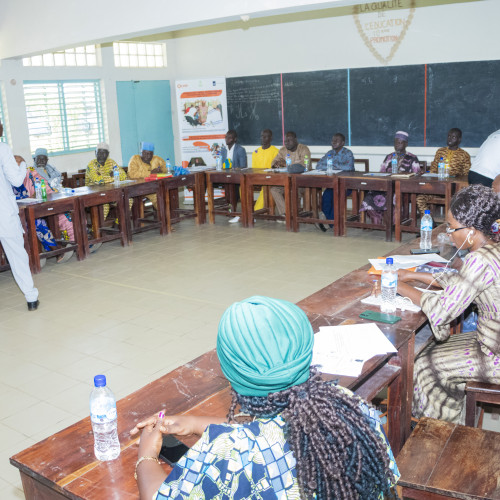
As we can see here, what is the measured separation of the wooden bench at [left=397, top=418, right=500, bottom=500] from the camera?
1848 millimetres

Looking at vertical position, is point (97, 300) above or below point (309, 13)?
below

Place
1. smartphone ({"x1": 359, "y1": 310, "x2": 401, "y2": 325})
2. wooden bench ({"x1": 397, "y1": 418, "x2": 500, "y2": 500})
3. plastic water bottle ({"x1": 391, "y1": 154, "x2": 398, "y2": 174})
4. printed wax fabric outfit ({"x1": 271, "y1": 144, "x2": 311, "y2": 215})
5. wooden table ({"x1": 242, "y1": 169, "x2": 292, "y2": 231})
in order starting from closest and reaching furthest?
wooden bench ({"x1": 397, "y1": 418, "x2": 500, "y2": 500})
smartphone ({"x1": 359, "y1": 310, "x2": 401, "y2": 325})
plastic water bottle ({"x1": 391, "y1": 154, "x2": 398, "y2": 174})
wooden table ({"x1": 242, "y1": 169, "x2": 292, "y2": 231})
printed wax fabric outfit ({"x1": 271, "y1": 144, "x2": 311, "y2": 215})

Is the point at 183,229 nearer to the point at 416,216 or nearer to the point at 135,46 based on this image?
the point at 416,216

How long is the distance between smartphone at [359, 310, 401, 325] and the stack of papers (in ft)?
0.28

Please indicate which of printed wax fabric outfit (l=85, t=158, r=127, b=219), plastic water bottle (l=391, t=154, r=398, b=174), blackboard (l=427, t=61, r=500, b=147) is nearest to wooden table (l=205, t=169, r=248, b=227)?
printed wax fabric outfit (l=85, t=158, r=127, b=219)

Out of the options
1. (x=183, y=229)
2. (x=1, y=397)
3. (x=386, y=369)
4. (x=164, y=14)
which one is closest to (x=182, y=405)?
(x=386, y=369)

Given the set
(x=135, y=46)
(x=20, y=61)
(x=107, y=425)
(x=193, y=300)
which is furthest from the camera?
(x=135, y=46)

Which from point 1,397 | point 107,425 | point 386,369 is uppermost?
point 107,425

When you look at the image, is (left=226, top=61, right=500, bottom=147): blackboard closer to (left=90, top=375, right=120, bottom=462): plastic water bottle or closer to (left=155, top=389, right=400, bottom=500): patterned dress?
(left=90, top=375, right=120, bottom=462): plastic water bottle

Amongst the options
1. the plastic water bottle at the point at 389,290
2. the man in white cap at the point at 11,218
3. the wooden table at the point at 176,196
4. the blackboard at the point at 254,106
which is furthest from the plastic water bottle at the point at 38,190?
the plastic water bottle at the point at 389,290

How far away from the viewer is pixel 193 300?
5.04 meters

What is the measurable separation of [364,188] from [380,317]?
445cm

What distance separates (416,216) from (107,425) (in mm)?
5962

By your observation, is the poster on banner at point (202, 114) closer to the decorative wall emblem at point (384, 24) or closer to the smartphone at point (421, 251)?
the decorative wall emblem at point (384, 24)
